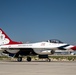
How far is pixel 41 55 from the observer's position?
33969 mm

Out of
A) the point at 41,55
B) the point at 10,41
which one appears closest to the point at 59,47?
the point at 41,55

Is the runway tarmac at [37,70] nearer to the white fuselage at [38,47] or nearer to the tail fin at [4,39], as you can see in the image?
the white fuselage at [38,47]

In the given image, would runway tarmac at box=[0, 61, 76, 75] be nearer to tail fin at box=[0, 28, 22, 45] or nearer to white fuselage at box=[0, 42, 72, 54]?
white fuselage at box=[0, 42, 72, 54]

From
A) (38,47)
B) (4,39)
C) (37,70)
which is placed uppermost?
(4,39)

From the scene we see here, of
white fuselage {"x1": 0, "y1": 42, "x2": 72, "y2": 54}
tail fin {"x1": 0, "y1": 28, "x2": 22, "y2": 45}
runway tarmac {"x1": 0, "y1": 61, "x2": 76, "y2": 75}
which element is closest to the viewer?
runway tarmac {"x1": 0, "y1": 61, "x2": 76, "y2": 75}

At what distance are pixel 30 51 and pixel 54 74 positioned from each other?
19.9 meters

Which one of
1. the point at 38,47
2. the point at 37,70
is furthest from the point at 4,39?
the point at 37,70

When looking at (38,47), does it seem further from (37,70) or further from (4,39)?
(37,70)

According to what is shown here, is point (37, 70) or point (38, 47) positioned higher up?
point (38, 47)

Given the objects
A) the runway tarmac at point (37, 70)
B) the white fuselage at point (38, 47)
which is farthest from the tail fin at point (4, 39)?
the runway tarmac at point (37, 70)

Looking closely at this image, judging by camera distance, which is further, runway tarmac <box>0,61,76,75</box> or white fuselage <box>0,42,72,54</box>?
white fuselage <box>0,42,72,54</box>

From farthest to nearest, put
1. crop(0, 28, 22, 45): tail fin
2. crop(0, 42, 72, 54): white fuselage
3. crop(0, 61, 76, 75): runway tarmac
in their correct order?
crop(0, 28, 22, 45): tail fin < crop(0, 42, 72, 54): white fuselage < crop(0, 61, 76, 75): runway tarmac

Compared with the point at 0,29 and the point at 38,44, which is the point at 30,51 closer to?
the point at 38,44

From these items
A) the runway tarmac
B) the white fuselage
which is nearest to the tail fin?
the white fuselage
